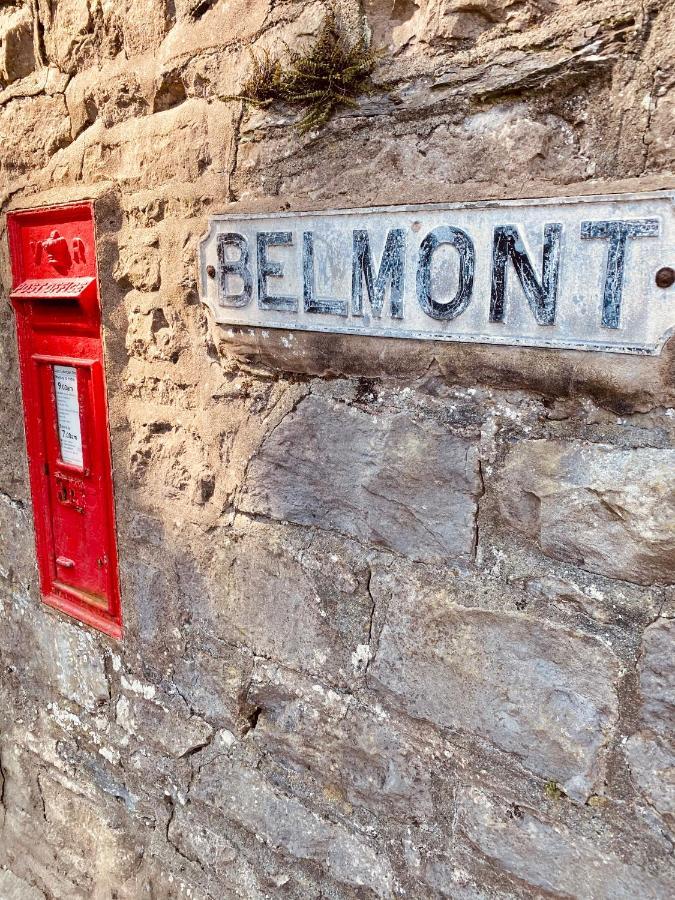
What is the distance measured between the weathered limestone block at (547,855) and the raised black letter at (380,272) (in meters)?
0.89

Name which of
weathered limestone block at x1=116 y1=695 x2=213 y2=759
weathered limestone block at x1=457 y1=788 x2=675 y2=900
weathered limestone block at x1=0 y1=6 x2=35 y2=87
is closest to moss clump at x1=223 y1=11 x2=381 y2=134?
weathered limestone block at x1=0 y1=6 x2=35 y2=87

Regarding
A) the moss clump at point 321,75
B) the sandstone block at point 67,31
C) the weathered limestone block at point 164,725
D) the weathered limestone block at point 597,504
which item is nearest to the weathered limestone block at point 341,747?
the weathered limestone block at point 164,725

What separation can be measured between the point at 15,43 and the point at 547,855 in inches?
82.6

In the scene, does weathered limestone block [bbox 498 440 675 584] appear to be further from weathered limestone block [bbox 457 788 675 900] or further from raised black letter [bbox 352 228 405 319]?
weathered limestone block [bbox 457 788 675 900]

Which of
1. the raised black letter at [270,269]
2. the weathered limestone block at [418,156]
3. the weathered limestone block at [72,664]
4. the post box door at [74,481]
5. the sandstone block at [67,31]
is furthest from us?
the weathered limestone block at [72,664]

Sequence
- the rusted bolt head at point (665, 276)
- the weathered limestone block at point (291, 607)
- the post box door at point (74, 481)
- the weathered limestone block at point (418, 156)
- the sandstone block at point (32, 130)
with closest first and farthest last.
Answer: the rusted bolt head at point (665, 276), the weathered limestone block at point (418, 156), the weathered limestone block at point (291, 607), the sandstone block at point (32, 130), the post box door at point (74, 481)

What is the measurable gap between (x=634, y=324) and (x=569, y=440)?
196mm

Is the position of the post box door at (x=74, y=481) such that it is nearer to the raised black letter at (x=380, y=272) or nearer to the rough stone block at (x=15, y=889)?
the raised black letter at (x=380, y=272)

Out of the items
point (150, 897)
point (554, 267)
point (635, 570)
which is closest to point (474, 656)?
point (635, 570)

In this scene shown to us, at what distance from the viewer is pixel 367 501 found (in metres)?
1.22

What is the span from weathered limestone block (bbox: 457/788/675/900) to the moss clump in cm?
124

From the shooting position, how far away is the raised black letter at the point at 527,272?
923mm

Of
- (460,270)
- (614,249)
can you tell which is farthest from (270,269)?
(614,249)

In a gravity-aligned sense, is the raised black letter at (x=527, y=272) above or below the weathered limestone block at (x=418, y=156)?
below
